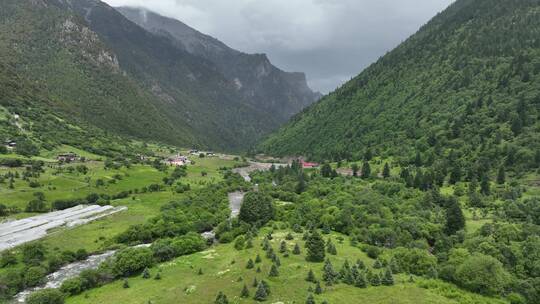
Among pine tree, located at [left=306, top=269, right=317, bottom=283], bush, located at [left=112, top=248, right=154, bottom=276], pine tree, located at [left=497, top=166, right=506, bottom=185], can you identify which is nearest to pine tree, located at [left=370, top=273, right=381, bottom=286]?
pine tree, located at [left=306, top=269, right=317, bottom=283]

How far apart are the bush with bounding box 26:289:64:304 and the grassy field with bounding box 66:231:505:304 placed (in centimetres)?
208

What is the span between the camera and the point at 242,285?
232ft

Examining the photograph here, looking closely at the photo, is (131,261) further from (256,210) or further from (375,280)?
(375,280)

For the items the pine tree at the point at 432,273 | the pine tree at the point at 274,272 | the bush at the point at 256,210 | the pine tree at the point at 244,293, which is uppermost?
the bush at the point at 256,210

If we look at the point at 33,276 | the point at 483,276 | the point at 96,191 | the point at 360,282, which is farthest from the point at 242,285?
the point at 96,191

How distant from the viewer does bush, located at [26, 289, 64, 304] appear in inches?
2616

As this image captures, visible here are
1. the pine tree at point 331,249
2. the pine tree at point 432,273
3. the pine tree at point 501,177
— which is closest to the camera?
the pine tree at point 432,273

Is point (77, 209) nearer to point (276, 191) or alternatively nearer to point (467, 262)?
point (276, 191)

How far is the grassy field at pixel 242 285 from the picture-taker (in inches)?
2591

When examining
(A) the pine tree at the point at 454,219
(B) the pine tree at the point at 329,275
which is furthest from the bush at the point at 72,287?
(A) the pine tree at the point at 454,219

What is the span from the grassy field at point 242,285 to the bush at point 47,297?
2.08 metres

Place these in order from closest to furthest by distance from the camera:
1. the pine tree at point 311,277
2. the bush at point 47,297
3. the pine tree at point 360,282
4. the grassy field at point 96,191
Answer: the bush at point 47,297, the pine tree at point 360,282, the pine tree at point 311,277, the grassy field at point 96,191

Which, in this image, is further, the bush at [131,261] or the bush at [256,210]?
the bush at [256,210]

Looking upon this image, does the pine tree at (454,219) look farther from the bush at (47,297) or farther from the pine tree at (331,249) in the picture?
the bush at (47,297)
